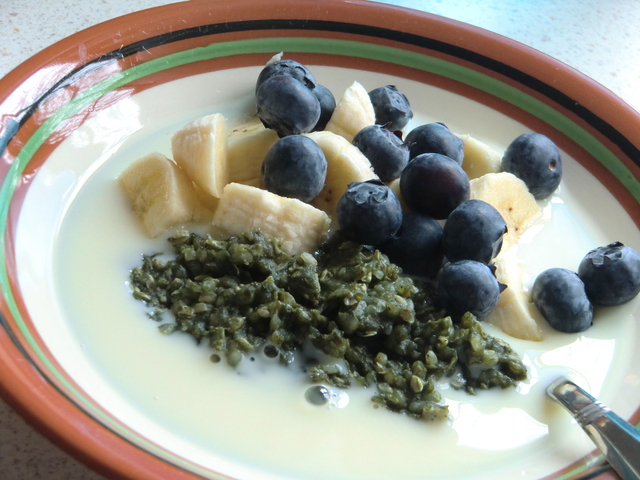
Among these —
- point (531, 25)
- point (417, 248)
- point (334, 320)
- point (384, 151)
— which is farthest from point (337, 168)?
point (531, 25)

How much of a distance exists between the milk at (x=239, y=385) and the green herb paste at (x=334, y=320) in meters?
0.03

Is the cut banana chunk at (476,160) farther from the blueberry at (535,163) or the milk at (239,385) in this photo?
the milk at (239,385)

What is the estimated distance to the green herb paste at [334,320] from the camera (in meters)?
0.94

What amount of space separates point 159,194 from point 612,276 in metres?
0.91

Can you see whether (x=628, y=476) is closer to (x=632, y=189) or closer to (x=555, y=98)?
(x=632, y=189)

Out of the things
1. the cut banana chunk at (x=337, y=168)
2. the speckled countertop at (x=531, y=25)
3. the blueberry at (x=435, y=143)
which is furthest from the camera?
the speckled countertop at (x=531, y=25)

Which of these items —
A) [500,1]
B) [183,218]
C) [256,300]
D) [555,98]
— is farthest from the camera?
[500,1]

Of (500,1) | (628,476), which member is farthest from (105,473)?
(500,1)

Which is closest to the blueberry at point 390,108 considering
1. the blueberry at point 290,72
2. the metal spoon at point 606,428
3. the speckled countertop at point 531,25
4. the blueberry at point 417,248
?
the blueberry at point 290,72

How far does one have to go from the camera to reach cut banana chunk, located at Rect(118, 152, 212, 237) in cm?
112

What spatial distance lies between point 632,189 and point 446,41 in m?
0.64

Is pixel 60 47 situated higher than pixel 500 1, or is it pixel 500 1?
pixel 500 1

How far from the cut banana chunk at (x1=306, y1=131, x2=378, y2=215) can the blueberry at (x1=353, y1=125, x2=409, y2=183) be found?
0.9 inches

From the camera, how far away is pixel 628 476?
763 mm
